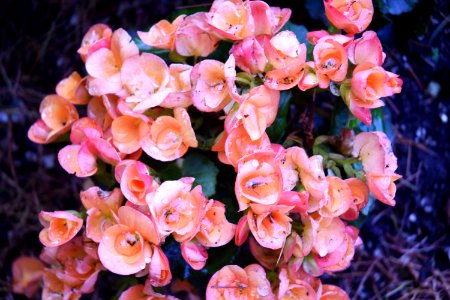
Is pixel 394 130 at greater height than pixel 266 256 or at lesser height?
lesser

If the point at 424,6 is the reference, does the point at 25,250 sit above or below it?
below

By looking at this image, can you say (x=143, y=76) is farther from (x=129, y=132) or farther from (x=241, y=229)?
(x=241, y=229)

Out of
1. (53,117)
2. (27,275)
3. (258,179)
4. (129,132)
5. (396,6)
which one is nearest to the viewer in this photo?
(258,179)

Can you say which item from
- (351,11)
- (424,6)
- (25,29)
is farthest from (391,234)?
(25,29)

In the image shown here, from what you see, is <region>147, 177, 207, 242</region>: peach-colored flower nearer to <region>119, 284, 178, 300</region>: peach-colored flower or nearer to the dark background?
<region>119, 284, 178, 300</region>: peach-colored flower

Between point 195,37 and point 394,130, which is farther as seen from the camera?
point 394,130

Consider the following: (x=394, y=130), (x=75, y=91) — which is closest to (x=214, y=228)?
(x=75, y=91)

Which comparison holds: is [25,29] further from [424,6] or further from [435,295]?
[435,295]
